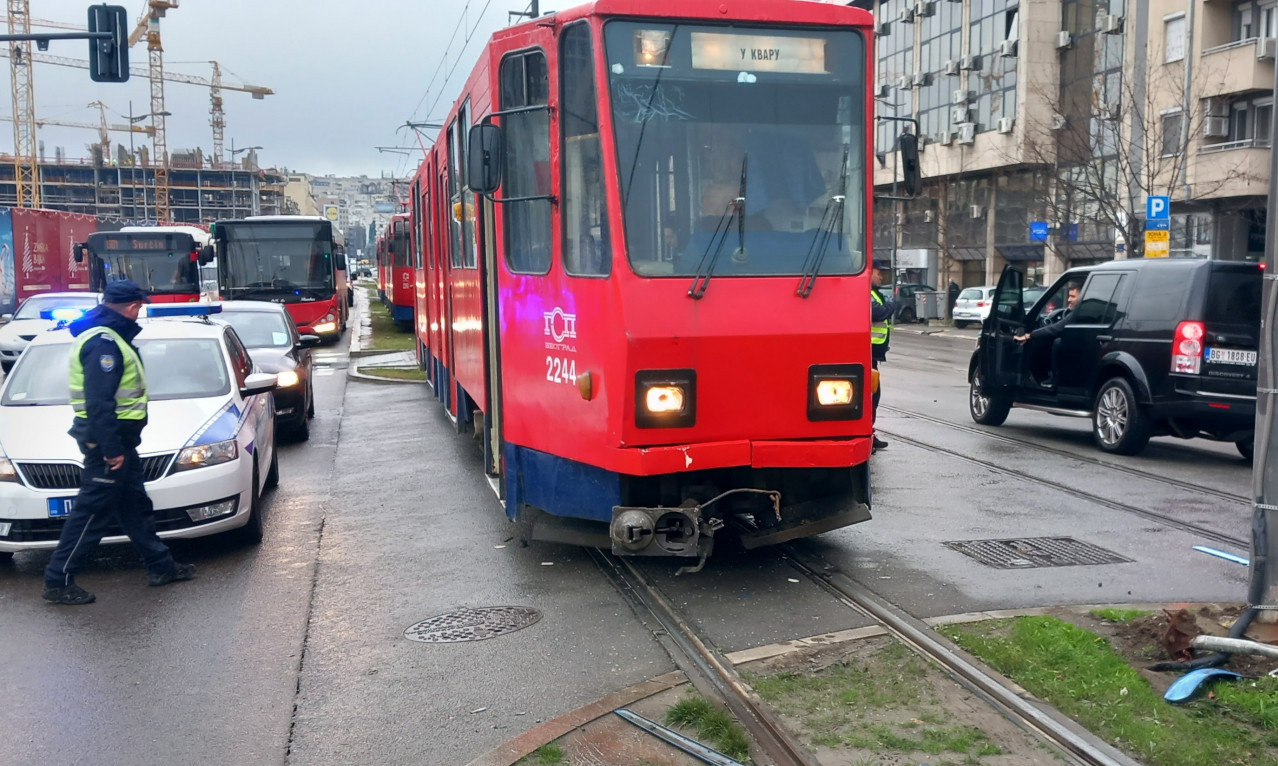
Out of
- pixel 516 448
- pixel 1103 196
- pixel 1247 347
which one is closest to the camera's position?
pixel 516 448

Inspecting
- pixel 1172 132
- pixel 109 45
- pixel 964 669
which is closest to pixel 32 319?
pixel 109 45

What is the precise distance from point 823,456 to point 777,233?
1.35 meters

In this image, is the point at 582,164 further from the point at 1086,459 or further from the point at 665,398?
the point at 1086,459

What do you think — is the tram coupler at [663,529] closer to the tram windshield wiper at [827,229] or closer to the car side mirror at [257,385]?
the tram windshield wiper at [827,229]

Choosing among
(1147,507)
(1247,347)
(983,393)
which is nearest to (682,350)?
(1147,507)

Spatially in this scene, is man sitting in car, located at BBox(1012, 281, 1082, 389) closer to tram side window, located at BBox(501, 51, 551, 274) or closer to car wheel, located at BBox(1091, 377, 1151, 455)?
car wheel, located at BBox(1091, 377, 1151, 455)

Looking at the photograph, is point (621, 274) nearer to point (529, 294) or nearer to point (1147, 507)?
point (529, 294)

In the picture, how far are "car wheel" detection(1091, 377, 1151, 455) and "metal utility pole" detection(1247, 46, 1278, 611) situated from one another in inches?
256

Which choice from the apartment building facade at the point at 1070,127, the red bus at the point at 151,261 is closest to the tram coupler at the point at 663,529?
the apartment building facade at the point at 1070,127

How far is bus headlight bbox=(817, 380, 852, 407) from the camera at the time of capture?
22.7 feet

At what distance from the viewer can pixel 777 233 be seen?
274 inches

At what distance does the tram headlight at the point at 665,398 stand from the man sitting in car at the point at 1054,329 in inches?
305

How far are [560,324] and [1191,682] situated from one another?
3.92 meters

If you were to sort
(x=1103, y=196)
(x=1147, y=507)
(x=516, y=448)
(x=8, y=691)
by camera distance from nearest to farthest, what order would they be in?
1. (x=8, y=691)
2. (x=516, y=448)
3. (x=1147, y=507)
4. (x=1103, y=196)
